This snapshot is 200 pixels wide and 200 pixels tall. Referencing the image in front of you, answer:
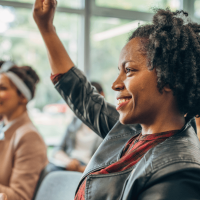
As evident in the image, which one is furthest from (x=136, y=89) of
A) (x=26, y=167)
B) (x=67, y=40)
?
(x=67, y=40)

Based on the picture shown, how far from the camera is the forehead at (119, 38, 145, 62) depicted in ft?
2.64

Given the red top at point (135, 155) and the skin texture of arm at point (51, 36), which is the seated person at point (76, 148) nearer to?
the skin texture of arm at point (51, 36)

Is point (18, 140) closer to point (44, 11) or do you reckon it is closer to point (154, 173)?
point (44, 11)

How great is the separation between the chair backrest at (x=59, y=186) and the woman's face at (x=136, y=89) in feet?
2.07

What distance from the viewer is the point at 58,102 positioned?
163 inches

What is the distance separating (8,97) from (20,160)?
1.63 feet

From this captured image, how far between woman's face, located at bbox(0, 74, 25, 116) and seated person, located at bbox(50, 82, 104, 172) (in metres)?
0.95

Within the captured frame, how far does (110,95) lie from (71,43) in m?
1.09

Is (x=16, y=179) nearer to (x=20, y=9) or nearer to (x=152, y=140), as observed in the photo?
(x=152, y=140)

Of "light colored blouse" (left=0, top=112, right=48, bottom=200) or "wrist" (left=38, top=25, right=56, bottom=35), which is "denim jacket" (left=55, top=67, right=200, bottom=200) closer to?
"wrist" (left=38, top=25, right=56, bottom=35)

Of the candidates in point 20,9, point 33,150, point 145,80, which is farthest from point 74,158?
point 20,9

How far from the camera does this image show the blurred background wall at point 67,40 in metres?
3.86

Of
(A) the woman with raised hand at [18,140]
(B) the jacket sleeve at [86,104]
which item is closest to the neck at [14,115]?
(A) the woman with raised hand at [18,140]

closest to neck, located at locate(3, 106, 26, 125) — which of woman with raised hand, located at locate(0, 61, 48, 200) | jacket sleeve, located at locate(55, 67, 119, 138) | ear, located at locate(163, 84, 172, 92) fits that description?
woman with raised hand, located at locate(0, 61, 48, 200)
